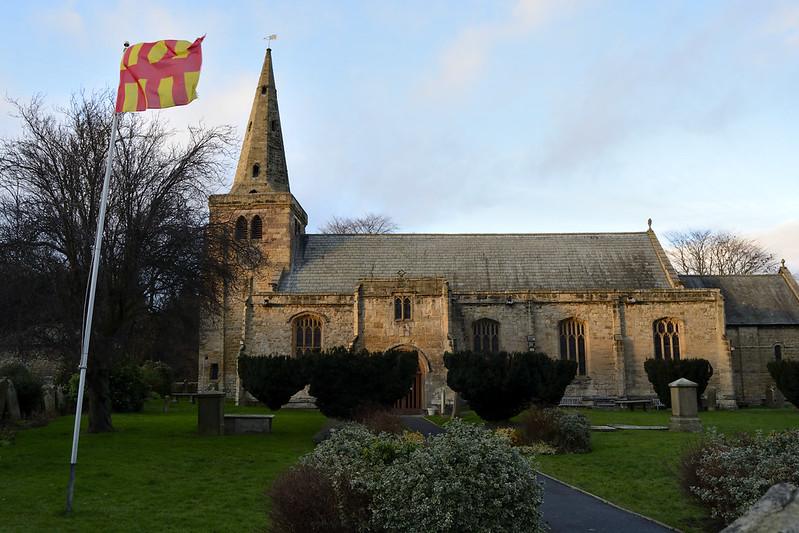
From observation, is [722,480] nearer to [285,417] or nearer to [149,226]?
[149,226]

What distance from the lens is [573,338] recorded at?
1355 inches

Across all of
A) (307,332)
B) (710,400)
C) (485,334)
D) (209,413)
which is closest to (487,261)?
(485,334)

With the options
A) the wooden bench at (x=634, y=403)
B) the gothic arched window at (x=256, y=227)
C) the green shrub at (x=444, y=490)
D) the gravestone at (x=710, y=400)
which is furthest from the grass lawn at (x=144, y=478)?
the gravestone at (x=710, y=400)

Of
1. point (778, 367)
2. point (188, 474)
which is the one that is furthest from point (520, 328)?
point (188, 474)

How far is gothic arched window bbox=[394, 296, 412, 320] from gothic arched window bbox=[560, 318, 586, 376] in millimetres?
7927

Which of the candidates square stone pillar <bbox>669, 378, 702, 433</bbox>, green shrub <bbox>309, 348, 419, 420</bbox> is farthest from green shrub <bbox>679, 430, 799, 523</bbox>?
green shrub <bbox>309, 348, 419, 420</bbox>

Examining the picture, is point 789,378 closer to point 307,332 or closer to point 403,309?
point 403,309

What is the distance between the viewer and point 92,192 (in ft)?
61.8

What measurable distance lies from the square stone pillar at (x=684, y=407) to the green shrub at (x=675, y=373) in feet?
29.4

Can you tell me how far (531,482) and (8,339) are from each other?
15.1m

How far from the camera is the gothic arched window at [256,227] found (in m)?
36.3

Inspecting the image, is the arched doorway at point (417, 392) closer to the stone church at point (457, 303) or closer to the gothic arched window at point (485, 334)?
the stone church at point (457, 303)

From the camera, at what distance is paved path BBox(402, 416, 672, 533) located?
9141mm

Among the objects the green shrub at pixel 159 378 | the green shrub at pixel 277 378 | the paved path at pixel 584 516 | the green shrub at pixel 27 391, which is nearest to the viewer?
the paved path at pixel 584 516
